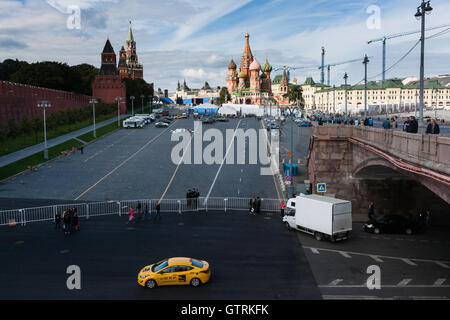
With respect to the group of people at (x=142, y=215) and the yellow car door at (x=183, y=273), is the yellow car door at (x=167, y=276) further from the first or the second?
the group of people at (x=142, y=215)

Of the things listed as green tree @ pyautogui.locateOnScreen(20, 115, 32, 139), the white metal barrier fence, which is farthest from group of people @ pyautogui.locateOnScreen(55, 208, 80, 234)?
green tree @ pyautogui.locateOnScreen(20, 115, 32, 139)

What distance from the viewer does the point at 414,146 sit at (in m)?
15.7

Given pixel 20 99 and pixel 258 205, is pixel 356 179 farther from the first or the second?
pixel 20 99

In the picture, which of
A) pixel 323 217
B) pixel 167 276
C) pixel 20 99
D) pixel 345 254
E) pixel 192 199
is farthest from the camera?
pixel 20 99

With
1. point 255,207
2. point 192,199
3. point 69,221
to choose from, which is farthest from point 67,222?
point 255,207

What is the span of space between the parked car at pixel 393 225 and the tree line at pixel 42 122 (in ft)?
149

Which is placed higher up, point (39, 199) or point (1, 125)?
point (1, 125)

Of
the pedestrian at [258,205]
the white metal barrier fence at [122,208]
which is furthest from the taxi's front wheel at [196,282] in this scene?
the pedestrian at [258,205]

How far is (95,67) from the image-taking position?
155000 mm

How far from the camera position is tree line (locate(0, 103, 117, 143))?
5766 cm

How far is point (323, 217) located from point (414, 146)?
25.4 feet

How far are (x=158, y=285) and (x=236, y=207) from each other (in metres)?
14.0
